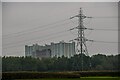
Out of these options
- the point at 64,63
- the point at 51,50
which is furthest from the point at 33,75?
the point at 51,50

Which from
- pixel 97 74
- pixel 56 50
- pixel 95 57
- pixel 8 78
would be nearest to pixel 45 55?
pixel 56 50

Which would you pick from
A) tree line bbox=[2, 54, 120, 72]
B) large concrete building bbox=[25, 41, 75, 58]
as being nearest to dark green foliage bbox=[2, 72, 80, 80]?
tree line bbox=[2, 54, 120, 72]

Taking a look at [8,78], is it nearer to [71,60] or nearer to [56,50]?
[71,60]

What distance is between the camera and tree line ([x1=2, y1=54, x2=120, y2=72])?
18.0 metres

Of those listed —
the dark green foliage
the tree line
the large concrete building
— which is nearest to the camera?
the dark green foliage

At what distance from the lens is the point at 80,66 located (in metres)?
18.3

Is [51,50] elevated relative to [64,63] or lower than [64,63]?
elevated

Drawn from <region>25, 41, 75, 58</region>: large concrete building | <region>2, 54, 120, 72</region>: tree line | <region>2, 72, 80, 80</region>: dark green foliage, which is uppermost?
<region>25, 41, 75, 58</region>: large concrete building

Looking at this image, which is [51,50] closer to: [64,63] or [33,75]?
[64,63]

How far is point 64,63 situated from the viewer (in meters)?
18.8

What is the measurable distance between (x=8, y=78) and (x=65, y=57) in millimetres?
6977

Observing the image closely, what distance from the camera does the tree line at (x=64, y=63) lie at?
18016 millimetres

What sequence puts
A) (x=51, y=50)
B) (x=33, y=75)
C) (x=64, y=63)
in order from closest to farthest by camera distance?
(x=33, y=75), (x=64, y=63), (x=51, y=50)

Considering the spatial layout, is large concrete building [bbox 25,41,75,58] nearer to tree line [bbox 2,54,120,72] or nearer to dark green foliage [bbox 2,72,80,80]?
tree line [bbox 2,54,120,72]
